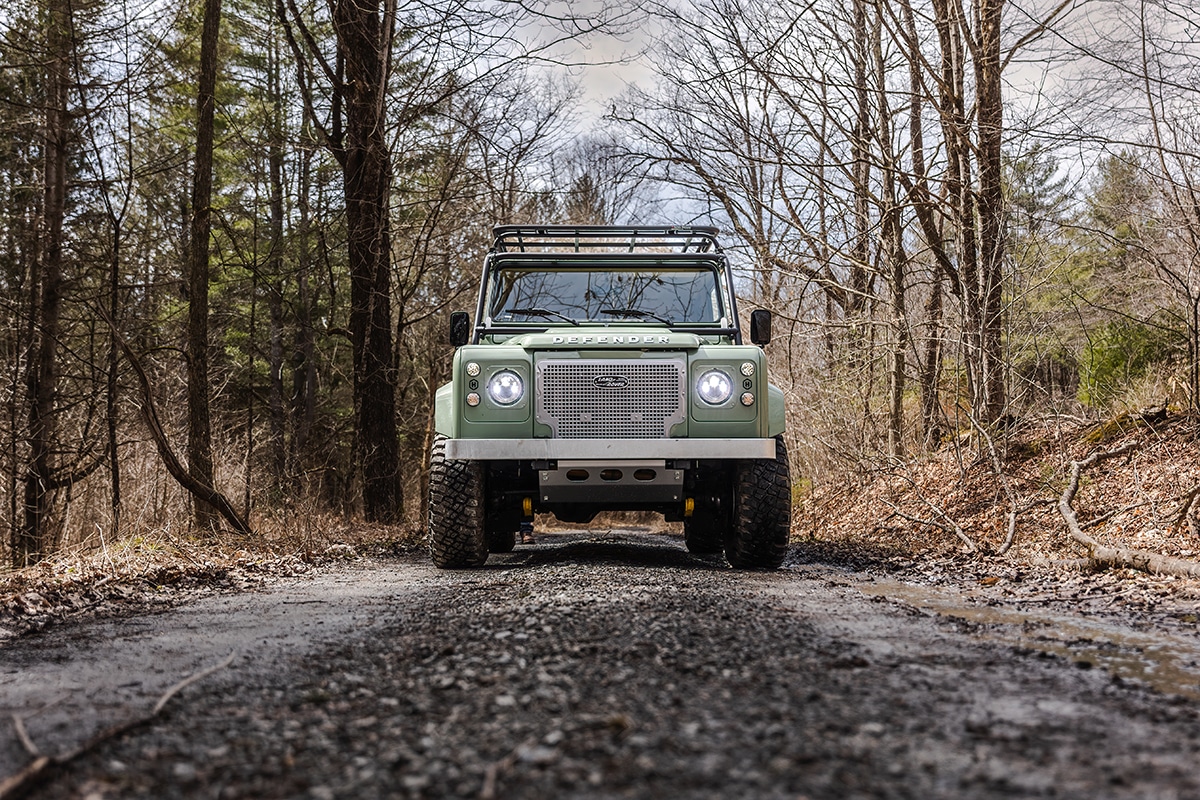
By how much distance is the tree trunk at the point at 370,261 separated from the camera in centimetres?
1139

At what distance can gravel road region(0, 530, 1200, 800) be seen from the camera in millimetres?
1946

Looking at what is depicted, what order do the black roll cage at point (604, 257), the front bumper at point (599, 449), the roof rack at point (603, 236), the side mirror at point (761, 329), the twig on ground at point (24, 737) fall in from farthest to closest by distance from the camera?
the roof rack at point (603, 236)
the black roll cage at point (604, 257)
the side mirror at point (761, 329)
the front bumper at point (599, 449)
the twig on ground at point (24, 737)

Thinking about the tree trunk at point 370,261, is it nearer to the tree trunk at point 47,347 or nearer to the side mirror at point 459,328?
the tree trunk at point 47,347

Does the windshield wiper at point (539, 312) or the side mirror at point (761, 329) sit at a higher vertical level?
the windshield wiper at point (539, 312)

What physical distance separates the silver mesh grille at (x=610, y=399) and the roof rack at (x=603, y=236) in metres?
1.52

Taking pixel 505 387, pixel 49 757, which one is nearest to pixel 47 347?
pixel 505 387

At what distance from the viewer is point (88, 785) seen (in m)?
1.97

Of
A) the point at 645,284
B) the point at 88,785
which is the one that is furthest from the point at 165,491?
the point at 88,785

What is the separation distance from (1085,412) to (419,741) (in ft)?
32.7

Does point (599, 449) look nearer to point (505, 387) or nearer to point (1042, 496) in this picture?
point (505, 387)

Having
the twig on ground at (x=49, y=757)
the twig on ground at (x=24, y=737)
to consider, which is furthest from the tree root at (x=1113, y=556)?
the twig on ground at (x=24, y=737)

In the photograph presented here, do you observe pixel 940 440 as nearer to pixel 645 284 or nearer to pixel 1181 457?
pixel 1181 457

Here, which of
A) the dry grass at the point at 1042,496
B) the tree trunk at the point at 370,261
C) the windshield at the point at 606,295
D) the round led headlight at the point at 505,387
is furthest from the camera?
the tree trunk at the point at 370,261

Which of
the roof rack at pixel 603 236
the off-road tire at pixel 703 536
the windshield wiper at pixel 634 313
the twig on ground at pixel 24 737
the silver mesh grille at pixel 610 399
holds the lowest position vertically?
the off-road tire at pixel 703 536
